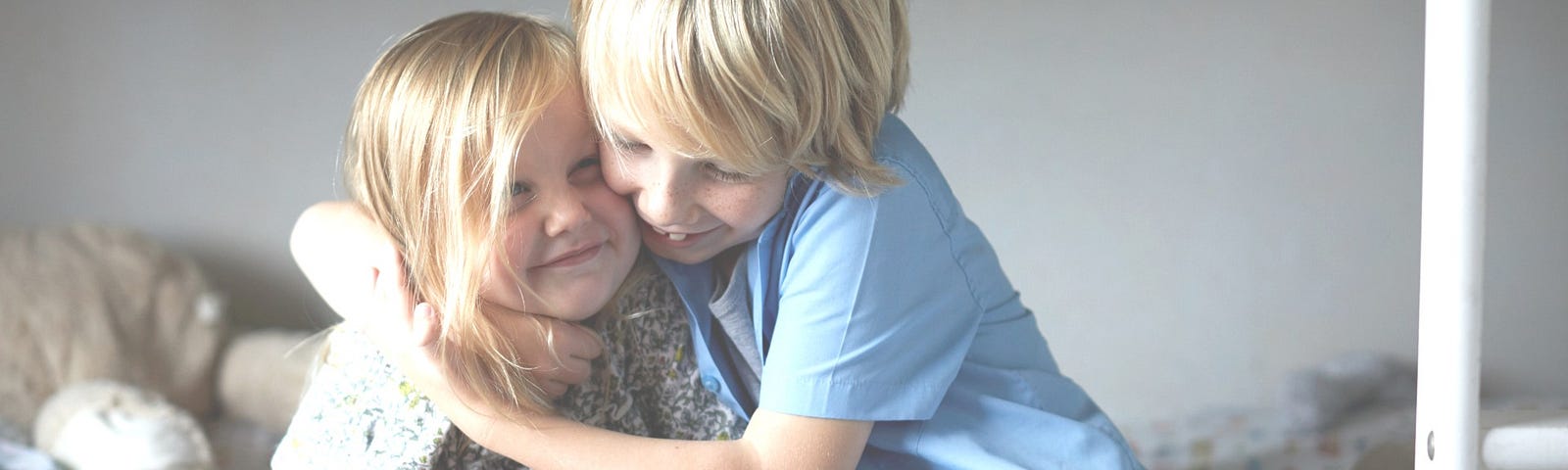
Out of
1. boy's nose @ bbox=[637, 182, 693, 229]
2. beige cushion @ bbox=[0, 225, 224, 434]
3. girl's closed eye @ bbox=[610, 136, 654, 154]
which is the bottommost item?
beige cushion @ bbox=[0, 225, 224, 434]

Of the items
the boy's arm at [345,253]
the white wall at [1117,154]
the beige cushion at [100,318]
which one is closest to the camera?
the boy's arm at [345,253]

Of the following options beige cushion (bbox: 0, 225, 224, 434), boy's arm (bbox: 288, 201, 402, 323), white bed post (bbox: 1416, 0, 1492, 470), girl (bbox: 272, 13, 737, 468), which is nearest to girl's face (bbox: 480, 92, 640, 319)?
girl (bbox: 272, 13, 737, 468)

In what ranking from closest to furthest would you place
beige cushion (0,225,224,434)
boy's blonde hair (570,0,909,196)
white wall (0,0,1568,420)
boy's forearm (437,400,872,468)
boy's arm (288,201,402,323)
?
boy's blonde hair (570,0,909,196), boy's forearm (437,400,872,468), boy's arm (288,201,402,323), beige cushion (0,225,224,434), white wall (0,0,1568,420)

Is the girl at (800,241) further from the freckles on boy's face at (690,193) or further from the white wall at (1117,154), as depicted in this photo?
the white wall at (1117,154)

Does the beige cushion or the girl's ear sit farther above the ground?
the girl's ear

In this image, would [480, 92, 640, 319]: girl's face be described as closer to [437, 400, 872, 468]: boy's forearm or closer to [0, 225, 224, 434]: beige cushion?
[437, 400, 872, 468]: boy's forearm

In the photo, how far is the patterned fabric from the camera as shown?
106 cm

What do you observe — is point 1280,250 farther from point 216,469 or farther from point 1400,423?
point 216,469

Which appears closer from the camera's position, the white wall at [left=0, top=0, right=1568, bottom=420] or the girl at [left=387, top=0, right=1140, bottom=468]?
the girl at [left=387, top=0, right=1140, bottom=468]

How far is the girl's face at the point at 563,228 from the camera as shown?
0.95 metres

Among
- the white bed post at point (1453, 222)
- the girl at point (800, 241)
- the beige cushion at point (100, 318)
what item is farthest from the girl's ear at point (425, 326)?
the beige cushion at point (100, 318)

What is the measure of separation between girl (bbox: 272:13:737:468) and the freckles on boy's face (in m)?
0.04

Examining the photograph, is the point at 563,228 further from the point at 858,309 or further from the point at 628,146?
the point at 858,309

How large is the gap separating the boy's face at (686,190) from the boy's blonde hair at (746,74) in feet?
0.06
